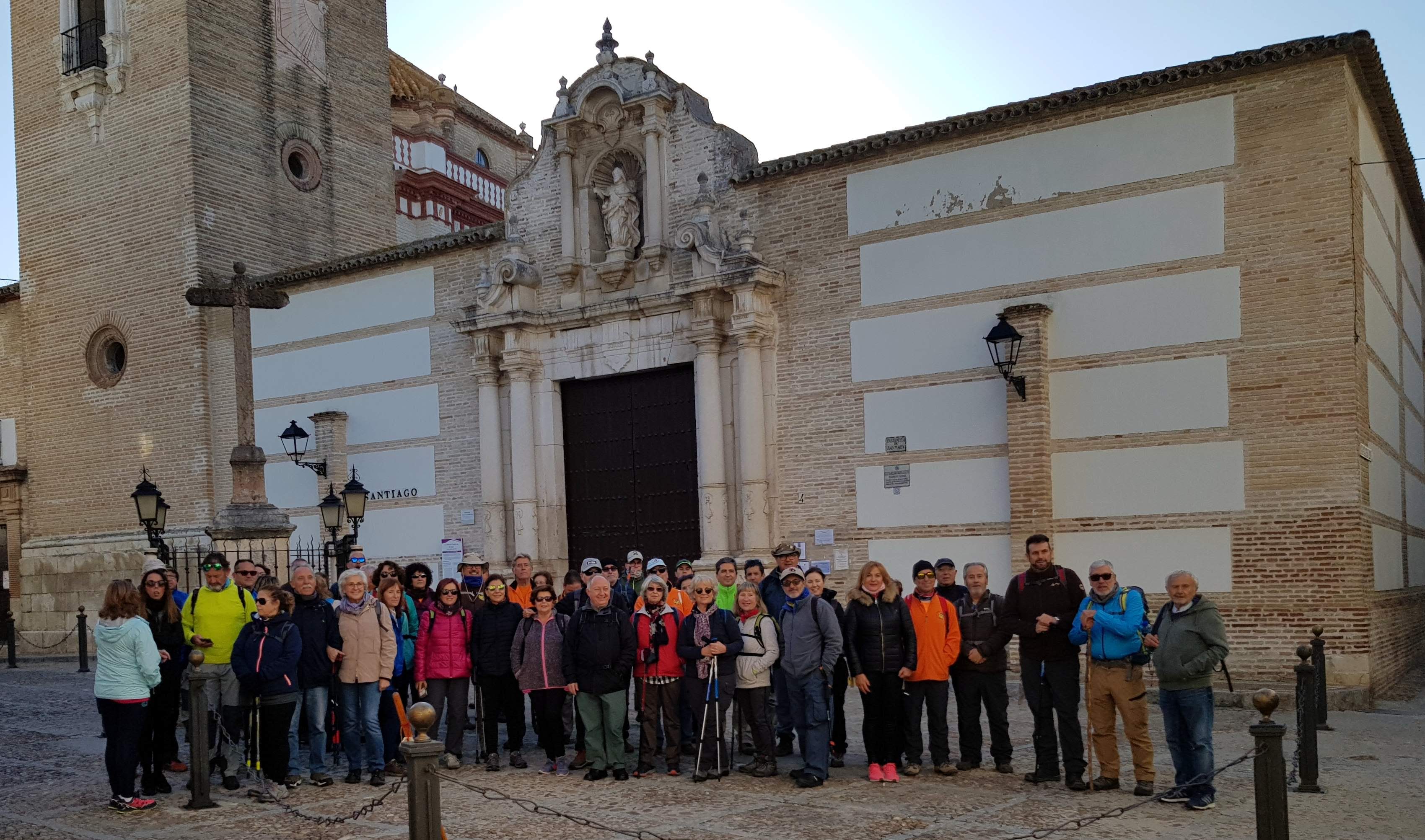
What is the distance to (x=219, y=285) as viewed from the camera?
70.6 ft

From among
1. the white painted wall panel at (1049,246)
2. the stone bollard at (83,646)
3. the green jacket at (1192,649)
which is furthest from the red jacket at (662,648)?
the stone bollard at (83,646)

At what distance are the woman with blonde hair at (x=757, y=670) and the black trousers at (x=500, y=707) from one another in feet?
6.44

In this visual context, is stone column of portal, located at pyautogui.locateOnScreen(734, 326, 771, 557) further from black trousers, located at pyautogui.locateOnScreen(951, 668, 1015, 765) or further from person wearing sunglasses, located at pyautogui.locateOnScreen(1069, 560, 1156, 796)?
person wearing sunglasses, located at pyautogui.locateOnScreen(1069, 560, 1156, 796)

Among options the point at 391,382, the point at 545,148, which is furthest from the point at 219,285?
the point at 545,148

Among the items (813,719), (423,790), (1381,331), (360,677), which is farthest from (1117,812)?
(1381,331)

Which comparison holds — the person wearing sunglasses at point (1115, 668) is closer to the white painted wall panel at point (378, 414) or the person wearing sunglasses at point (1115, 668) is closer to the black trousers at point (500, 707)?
the black trousers at point (500, 707)

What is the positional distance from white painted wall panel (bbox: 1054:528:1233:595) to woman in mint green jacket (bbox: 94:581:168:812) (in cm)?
935

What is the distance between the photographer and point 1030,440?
1448 centimetres

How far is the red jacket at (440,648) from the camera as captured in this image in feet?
34.4

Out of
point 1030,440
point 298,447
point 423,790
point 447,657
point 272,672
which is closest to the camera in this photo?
point 423,790

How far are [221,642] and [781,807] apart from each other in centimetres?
461

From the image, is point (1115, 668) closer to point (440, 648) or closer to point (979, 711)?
point (979, 711)

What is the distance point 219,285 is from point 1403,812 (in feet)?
62.3

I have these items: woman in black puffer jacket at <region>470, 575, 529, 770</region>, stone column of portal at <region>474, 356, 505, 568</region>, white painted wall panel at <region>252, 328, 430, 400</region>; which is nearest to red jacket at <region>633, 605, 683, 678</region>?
woman in black puffer jacket at <region>470, 575, 529, 770</region>
